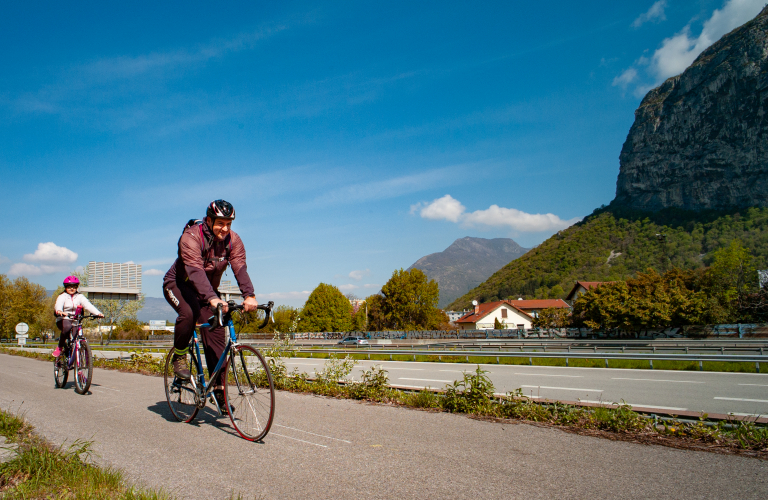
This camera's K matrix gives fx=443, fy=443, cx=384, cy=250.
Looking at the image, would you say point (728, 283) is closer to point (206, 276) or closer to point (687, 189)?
point (206, 276)

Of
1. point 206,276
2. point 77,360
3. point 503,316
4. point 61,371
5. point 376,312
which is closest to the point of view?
point 206,276

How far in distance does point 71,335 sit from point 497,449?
7.89m

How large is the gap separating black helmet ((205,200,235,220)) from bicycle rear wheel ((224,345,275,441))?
4.49ft

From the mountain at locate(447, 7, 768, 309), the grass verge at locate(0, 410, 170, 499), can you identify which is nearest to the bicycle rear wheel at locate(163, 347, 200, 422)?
the grass verge at locate(0, 410, 170, 499)

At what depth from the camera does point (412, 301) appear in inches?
2953

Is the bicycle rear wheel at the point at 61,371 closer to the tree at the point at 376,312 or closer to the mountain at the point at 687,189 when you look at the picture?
the tree at the point at 376,312

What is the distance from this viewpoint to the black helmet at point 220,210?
4.65 meters

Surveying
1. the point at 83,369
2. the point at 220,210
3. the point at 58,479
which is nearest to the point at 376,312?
the point at 83,369

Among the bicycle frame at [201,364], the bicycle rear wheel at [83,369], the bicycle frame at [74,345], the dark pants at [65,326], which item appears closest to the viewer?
the bicycle frame at [201,364]

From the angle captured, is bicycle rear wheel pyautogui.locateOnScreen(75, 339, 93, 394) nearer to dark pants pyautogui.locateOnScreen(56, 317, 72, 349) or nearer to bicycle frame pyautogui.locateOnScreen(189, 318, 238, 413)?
dark pants pyautogui.locateOnScreen(56, 317, 72, 349)

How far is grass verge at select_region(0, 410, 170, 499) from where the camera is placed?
2627 mm

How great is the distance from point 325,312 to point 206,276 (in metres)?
81.3

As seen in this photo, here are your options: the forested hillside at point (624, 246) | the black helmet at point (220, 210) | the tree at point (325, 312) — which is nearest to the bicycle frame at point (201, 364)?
the black helmet at point (220, 210)

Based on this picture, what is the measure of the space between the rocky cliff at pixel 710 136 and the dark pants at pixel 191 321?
154999 millimetres
